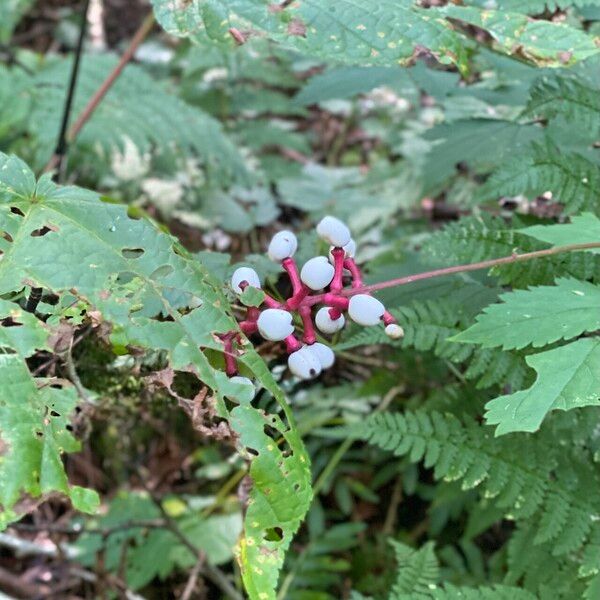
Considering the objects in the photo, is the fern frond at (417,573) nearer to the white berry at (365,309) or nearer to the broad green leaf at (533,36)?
the white berry at (365,309)

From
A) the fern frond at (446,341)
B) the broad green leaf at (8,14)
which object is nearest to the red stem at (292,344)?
Result: the fern frond at (446,341)

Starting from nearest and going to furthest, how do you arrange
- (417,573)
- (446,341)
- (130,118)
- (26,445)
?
(26,445) < (446,341) < (417,573) < (130,118)

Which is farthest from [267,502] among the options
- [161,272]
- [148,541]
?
[148,541]

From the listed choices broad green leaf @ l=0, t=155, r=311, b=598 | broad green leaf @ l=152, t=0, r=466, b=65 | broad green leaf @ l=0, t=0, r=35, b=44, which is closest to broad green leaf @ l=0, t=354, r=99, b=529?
broad green leaf @ l=0, t=155, r=311, b=598

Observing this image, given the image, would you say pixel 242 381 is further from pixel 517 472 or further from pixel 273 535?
pixel 517 472

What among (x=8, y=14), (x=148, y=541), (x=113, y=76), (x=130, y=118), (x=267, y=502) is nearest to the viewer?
(x=267, y=502)
